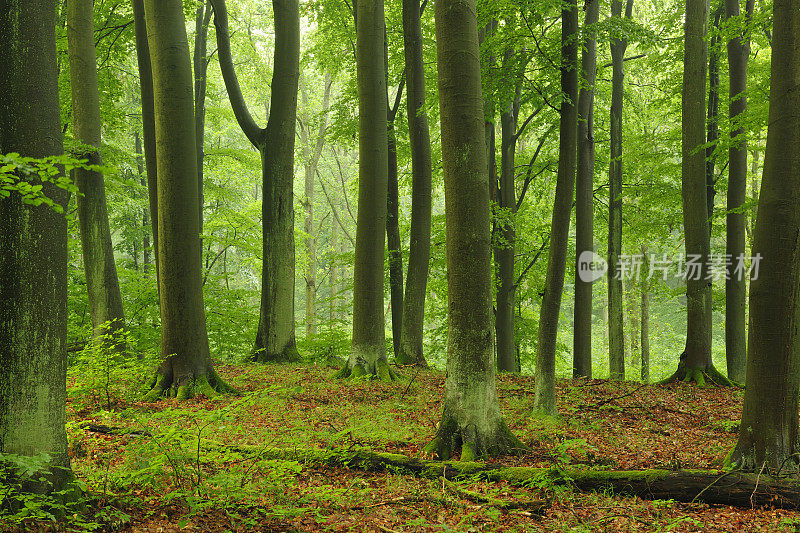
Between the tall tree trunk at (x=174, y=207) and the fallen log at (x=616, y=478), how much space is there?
317 cm

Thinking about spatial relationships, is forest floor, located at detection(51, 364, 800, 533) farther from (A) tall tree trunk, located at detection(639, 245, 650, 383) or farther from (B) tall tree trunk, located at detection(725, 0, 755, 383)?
(A) tall tree trunk, located at detection(639, 245, 650, 383)

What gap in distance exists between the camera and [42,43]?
3.59m

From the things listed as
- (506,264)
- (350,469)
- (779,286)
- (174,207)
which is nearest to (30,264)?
(350,469)

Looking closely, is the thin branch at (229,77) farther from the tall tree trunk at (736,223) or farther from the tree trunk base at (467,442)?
the tall tree trunk at (736,223)

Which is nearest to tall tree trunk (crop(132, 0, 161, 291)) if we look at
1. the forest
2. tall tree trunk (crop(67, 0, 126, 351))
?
the forest

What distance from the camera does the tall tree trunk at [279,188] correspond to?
11.0 meters

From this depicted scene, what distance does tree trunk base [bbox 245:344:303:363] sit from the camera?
447 inches

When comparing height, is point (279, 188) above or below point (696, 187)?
above

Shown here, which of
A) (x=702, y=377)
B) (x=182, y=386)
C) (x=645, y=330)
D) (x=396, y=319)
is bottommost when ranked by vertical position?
(x=645, y=330)

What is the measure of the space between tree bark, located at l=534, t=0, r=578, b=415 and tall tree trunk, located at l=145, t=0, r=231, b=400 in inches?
192

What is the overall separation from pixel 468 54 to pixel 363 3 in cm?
503

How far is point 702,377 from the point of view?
10383 mm

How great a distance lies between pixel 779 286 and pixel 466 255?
2767mm

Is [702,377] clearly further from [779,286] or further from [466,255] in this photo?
[466,255]
